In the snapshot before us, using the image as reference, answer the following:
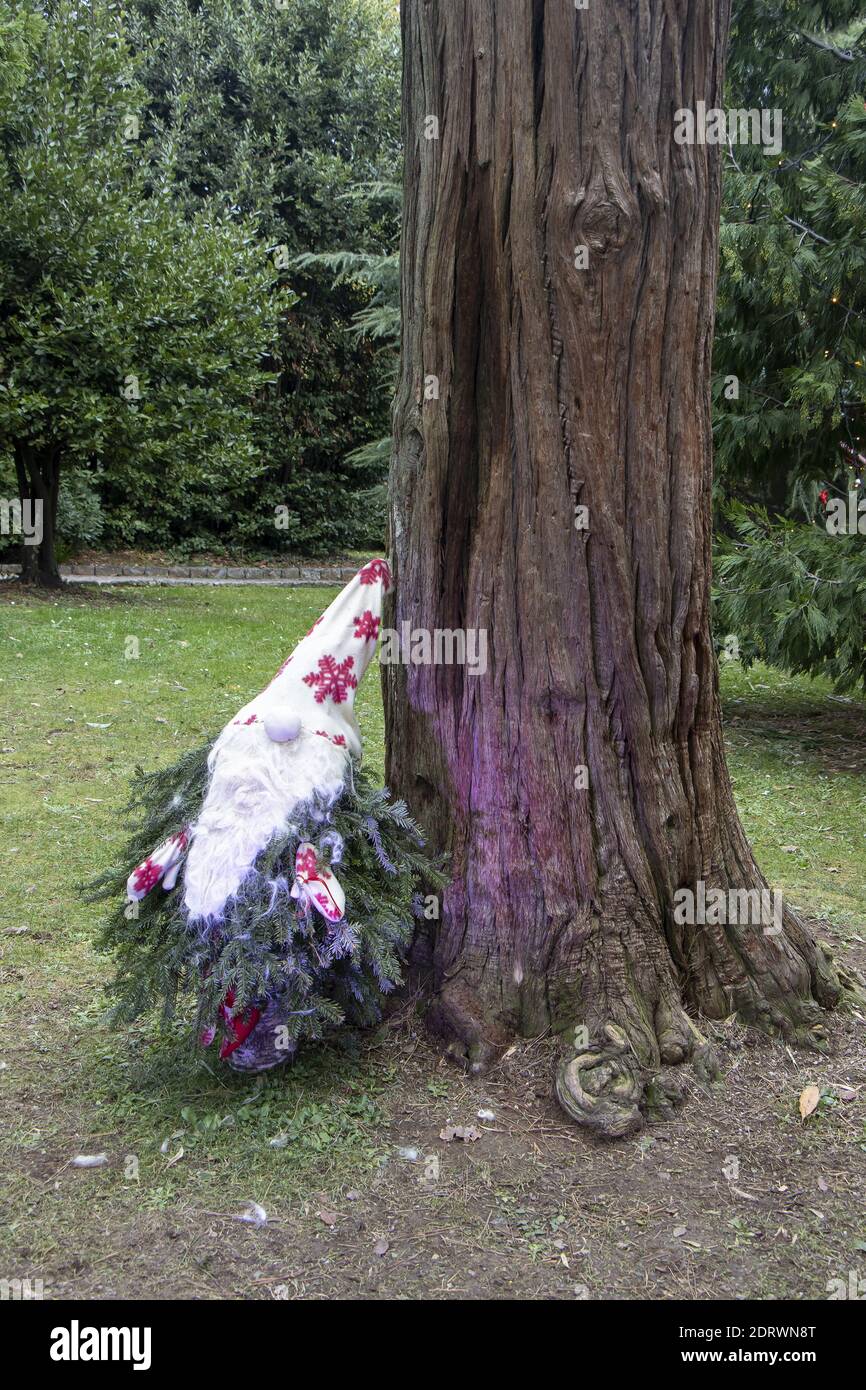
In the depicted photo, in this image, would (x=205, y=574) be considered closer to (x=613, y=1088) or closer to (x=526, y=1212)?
(x=613, y=1088)

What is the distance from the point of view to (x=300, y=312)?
20.2 metres

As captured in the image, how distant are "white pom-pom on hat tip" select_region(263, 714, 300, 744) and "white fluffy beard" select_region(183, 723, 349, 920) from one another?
2cm

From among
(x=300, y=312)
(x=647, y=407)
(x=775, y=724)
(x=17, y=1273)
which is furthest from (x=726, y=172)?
(x=300, y=312)

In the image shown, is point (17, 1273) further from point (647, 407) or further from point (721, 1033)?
point (647, 407)

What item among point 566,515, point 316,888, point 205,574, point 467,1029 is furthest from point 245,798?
point 205,574

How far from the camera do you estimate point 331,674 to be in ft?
11.3

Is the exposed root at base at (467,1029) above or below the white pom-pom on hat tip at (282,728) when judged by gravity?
below

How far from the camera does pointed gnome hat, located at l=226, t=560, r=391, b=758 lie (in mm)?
3379

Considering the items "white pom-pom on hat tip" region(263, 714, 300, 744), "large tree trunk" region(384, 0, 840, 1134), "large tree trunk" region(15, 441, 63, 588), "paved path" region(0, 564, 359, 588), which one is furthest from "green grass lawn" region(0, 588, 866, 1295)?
"paved path" region(0, 564, 359, 588)

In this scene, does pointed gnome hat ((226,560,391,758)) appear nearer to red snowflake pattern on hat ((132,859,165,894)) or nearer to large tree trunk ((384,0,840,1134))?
large tree trunk ((384,0,840,1134))

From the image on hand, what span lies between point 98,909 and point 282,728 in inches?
90.7

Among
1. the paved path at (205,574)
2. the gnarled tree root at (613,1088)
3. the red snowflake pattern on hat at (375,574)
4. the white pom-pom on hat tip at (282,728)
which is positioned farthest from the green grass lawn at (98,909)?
the paved path at (205,574)

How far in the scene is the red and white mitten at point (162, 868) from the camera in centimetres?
328

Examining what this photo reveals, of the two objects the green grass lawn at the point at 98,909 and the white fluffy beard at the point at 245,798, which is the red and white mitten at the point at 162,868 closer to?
the white fluffy beard at the point at 245,798
